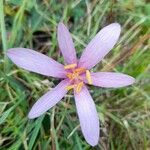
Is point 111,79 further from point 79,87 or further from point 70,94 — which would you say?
point 70,94

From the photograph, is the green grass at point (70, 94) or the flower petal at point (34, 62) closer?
the flower petal at point (34, 62)

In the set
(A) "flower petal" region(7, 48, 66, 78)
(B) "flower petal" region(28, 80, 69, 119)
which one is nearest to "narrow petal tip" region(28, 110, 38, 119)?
(B) "flower petal" region(28, 80, 69, 119)

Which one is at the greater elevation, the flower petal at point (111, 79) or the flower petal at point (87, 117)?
the flower petal at point (111, 79)

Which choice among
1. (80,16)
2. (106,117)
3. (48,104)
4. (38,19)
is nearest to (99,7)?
(80,16)

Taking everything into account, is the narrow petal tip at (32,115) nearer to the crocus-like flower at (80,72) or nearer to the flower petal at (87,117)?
the crocus-like flower at (80,72)

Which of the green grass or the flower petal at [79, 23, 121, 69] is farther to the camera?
the green grass

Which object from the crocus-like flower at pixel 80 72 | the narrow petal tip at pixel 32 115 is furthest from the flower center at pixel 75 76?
the narrow petal tip at pixel 32 115

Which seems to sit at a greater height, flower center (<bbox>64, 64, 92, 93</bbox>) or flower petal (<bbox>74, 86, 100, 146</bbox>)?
flower center (<bbox>64, 64, 92, 93</bbox>)

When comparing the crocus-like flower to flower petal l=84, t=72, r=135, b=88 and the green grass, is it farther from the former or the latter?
the green grass
